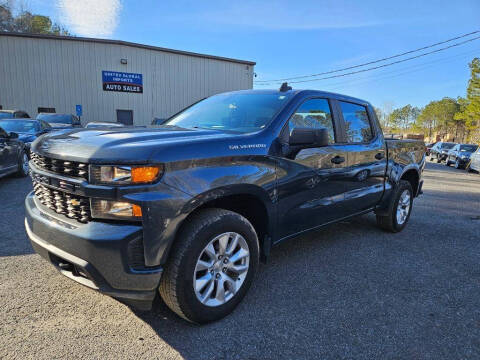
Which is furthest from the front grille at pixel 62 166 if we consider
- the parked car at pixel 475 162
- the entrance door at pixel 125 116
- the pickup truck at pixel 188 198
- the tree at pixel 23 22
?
the tree at pixel 23 22

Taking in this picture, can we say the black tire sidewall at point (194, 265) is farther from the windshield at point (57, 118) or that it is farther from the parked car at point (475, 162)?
the parked car at point (475, 162)

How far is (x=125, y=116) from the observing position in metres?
23.1

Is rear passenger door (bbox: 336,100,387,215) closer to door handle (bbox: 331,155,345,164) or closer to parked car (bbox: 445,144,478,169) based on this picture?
door handle (bbox: 331,155,345,164)

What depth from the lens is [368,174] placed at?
155 inches

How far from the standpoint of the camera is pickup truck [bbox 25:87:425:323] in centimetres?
195

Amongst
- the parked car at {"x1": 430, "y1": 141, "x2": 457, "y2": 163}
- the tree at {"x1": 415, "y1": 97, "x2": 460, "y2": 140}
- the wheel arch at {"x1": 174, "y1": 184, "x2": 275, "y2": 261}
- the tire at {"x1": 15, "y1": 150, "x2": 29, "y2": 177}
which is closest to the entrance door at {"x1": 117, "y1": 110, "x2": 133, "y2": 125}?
the tire at {"x1": 15, "y1": 150, "x2": 29, "y2": 177}

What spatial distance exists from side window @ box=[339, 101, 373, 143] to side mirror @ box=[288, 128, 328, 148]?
3.55 ft

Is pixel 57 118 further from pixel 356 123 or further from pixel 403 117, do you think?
pixel 403 117

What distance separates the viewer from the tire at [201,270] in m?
2.13

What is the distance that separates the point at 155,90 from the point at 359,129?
70.9 feet

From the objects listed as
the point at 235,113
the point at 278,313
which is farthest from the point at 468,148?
the point at 278,313

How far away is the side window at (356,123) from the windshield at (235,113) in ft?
3.16

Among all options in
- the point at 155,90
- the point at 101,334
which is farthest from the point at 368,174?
the point at 155,90

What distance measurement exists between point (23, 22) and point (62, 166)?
1950 inches
